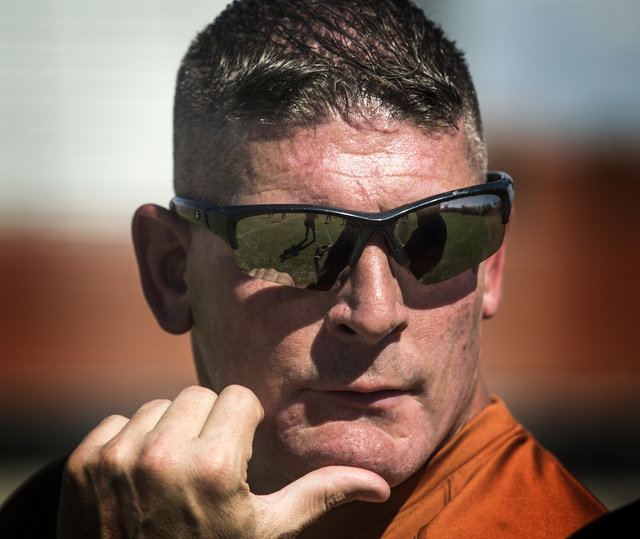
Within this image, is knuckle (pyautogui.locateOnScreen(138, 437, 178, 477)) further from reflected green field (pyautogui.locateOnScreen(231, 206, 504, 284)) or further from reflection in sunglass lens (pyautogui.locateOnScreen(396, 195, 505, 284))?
reflection in sunglass lens (pyautogui.locateOnScreen(396, 195, 505, 284))

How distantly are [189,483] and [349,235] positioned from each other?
75 centimetres

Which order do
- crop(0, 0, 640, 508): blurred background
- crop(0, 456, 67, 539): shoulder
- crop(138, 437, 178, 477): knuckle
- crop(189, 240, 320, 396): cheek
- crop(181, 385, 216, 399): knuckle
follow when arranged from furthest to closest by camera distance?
crop(0, 0, 640, 508): blurred background
crop(0, 456, 67, 539): shoulder
crop(189, 240, 320, 396): cheek
crop(181, 385, 216, 399): knuckle
crop(138, 437, 178, 477): knuckle

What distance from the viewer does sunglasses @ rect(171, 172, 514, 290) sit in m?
2.03

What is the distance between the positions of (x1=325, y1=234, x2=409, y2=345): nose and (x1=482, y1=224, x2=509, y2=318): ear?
0.57 metres

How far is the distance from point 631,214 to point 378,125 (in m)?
6.29

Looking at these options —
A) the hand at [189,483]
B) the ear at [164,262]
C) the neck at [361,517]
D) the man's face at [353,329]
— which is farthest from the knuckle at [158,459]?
the ear at [164,262]

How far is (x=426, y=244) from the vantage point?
2.09 metres

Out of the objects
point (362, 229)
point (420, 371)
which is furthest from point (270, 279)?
point (420, 371)

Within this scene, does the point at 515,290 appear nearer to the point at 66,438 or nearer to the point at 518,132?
the point at 518,132

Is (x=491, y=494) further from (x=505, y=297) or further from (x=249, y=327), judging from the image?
(x=505, y=297)

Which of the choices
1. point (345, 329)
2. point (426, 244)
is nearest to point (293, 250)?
point (345, 329)

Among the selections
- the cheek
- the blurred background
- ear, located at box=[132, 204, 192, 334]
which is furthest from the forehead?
the blurred background

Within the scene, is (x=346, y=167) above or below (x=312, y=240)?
above

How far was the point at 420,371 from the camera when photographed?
6.95 feet
